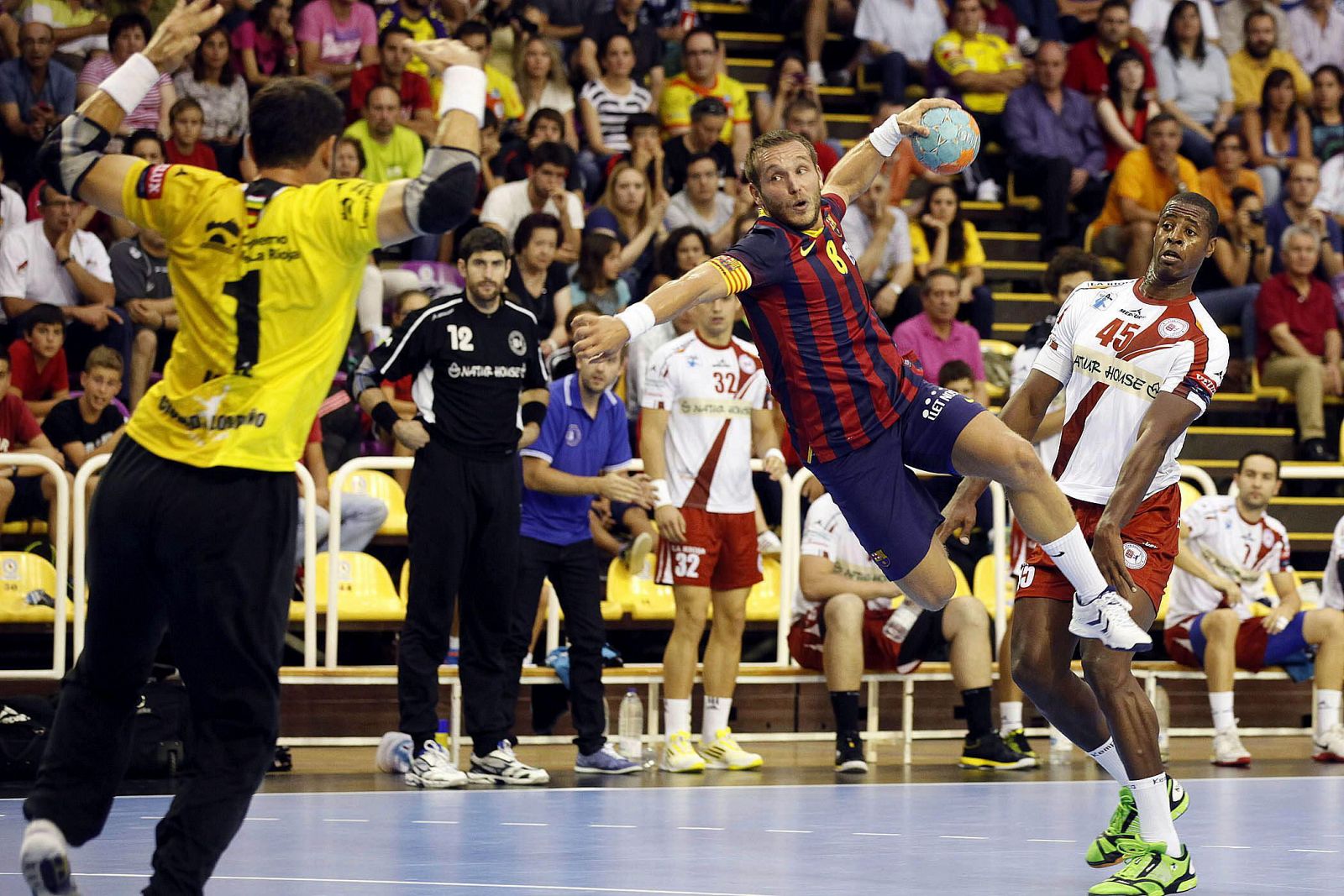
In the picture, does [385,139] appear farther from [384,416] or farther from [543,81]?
[384,416]

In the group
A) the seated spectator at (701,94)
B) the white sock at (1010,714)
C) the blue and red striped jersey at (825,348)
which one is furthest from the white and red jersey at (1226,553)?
the seated spectator at (701,94)

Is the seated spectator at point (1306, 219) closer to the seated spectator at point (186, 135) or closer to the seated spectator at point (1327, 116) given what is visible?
the seated spectator at point (1327, 116)

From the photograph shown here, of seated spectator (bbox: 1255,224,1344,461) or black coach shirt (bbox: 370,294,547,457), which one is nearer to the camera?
black coach shirt (bbox: 370,294,547,457)

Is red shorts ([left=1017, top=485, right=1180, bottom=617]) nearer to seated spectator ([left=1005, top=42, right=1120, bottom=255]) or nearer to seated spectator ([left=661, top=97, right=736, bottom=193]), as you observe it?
seated spectator ([left=661, top=97, right=736, bottom=193])

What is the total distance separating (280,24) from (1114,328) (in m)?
8.57

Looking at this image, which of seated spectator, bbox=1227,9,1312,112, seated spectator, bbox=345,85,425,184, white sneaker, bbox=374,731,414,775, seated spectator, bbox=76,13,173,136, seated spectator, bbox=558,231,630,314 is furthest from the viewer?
seated spectator, bbox=1227,9,1312,112

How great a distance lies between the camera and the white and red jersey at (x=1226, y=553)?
10828 mm

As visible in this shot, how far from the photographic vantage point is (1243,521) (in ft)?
35.7

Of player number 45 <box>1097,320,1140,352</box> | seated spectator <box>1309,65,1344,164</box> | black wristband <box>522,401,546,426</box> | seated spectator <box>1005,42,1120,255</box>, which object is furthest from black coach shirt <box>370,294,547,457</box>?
seated spectator <box>1309,65,1344,164</box>

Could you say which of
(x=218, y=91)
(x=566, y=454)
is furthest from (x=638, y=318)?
(x=218, y=91)

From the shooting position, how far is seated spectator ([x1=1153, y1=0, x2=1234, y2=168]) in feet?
53.0

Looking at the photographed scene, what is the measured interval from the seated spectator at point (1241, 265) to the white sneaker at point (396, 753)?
808cm

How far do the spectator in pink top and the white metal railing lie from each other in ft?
18.1

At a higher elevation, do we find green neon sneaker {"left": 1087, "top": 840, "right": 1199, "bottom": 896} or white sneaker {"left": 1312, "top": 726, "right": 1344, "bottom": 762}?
white sneaker {"left": 1312, "top": 726, "right": 1344, "bottom": 762}
